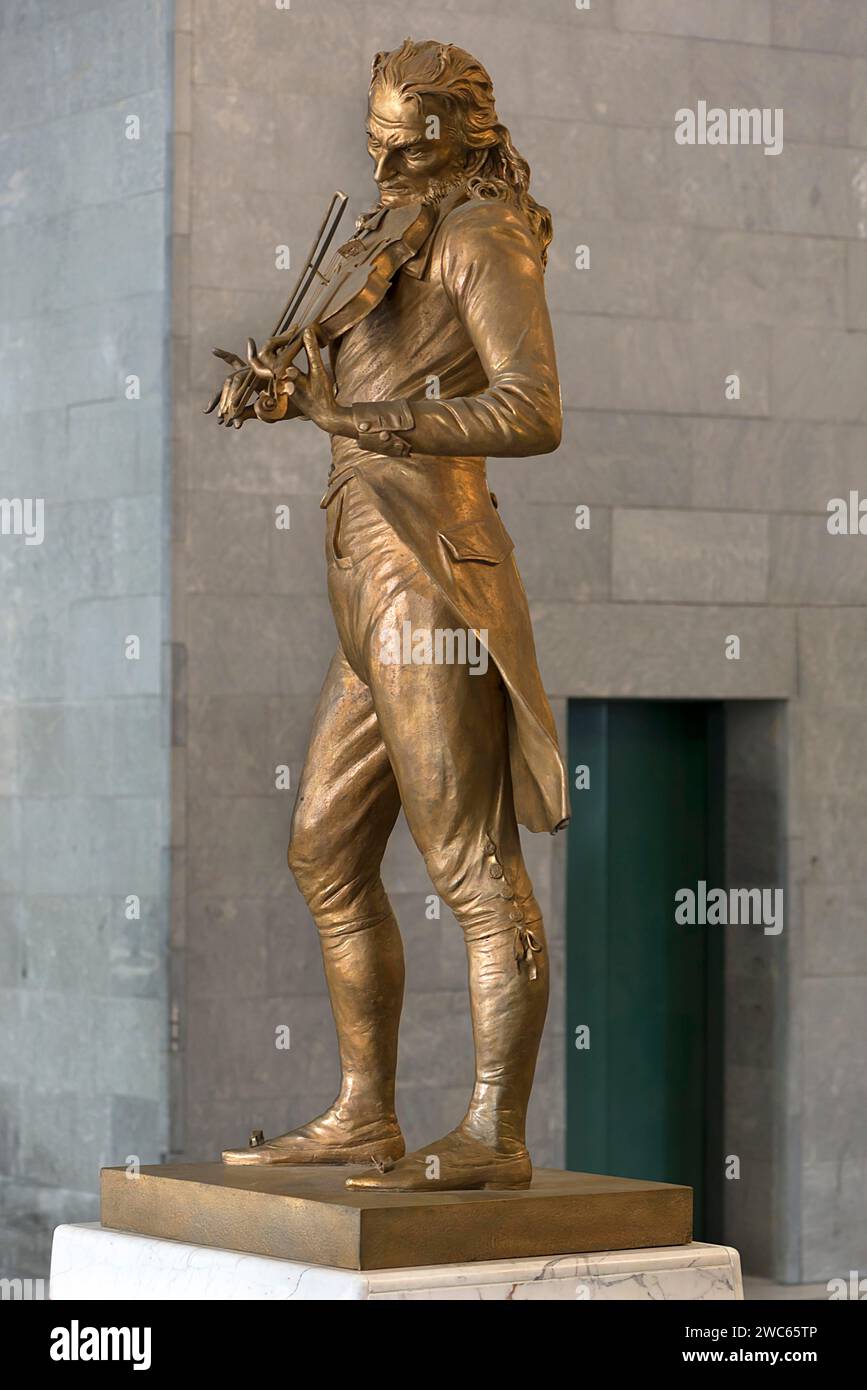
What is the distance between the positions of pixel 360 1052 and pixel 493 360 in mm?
1647

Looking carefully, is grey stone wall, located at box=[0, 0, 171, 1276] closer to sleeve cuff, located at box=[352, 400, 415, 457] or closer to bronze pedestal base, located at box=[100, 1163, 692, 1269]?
bronze pedestal base, located at box=[100, 1163, 692, 1269]

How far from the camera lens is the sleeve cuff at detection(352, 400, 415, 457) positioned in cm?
504

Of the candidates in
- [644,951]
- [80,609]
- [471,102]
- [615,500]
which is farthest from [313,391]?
[644,951]

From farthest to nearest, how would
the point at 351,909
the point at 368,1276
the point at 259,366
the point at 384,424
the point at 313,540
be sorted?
the point at 313,540 < the point at 351,909 < the point at 259,366 < the point at 384,424 < the point at 368,1276

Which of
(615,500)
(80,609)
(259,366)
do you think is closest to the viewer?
(259,366)

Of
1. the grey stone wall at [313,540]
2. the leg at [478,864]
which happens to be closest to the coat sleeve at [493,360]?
the leg at [478,864]

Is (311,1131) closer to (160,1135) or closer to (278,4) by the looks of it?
(160,1135)

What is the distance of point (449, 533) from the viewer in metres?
5.20

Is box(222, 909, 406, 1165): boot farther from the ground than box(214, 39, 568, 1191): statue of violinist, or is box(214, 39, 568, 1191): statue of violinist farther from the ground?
box(214, 39, 568, 1191): statue of violinist

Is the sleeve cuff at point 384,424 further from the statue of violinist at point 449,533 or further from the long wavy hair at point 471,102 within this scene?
the long wavy hair at point 471,102

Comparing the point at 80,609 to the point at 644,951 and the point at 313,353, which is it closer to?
the point at 644,951

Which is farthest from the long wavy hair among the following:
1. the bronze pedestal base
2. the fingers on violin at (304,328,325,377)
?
the bronze pedestal base

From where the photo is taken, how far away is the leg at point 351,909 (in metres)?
5.48

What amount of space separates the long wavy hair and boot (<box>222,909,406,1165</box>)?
162 centimetres
